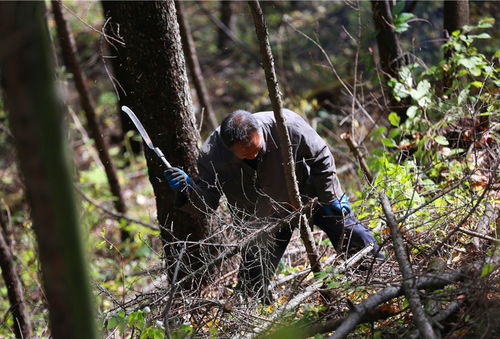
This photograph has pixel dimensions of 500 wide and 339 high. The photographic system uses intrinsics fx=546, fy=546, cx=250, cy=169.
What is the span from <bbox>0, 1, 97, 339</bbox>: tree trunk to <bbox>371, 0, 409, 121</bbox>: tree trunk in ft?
14.1

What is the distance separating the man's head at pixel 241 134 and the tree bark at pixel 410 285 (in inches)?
42.3

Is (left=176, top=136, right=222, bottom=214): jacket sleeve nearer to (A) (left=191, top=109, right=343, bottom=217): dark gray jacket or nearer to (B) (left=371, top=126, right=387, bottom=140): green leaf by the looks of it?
(A) (left=191, top=109, right=343, bottom=217): dark gray jacket

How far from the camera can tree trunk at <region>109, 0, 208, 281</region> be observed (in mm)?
4191

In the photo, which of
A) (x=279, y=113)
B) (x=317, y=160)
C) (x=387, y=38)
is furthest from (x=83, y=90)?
(x=279, y=113)

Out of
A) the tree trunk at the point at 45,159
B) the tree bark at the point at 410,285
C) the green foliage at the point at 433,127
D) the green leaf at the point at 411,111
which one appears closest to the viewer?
the tree trunk at the point at 45,159

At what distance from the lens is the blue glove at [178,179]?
4055mm

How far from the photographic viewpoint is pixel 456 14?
17.8ft

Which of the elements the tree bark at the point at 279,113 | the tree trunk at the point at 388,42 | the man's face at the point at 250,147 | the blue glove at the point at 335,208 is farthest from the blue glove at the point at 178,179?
the tree trunk at the point at 388,42

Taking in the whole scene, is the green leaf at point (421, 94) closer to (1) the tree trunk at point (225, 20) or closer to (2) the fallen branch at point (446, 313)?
(2) the fallen branch at point (446, 313)

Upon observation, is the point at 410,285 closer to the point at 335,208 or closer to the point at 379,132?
the point at 335,208

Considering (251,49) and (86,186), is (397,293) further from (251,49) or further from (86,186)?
(251,49)

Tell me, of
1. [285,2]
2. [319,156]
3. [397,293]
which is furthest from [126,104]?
[285,2]

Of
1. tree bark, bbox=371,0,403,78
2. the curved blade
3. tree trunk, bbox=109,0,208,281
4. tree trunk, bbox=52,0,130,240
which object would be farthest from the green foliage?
tree trunk, bbox=52,0,130,240

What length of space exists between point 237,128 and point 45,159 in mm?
2369
